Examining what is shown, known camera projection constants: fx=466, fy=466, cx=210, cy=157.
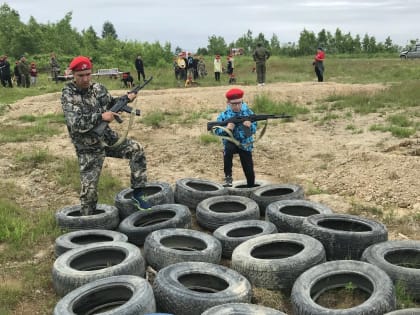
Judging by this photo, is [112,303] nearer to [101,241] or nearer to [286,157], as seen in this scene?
[101,241]

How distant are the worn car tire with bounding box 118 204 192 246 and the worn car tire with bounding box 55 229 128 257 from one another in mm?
215

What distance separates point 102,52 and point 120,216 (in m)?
42.0

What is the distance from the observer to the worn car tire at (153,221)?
5.95 metres

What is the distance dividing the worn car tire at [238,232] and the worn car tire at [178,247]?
20 cm

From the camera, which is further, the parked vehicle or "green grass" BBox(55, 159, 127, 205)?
the parked vehicle

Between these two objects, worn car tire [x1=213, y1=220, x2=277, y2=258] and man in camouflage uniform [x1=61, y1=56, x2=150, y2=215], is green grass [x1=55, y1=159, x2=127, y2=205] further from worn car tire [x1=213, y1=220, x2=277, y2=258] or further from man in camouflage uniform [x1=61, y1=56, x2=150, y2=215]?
worn car tire [x1=213, y1=220, x2=277, y2=258]

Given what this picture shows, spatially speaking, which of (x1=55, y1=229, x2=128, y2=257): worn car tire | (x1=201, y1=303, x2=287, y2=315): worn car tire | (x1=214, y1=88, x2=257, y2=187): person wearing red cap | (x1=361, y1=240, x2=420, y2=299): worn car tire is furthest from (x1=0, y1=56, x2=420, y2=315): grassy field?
(x1=214, y1=88, x2=257, y2=187): person wearing red cap

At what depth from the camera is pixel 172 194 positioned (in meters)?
7.05

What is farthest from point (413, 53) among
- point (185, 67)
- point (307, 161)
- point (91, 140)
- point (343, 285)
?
point (343, 285)

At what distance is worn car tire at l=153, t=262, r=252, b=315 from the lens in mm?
4109

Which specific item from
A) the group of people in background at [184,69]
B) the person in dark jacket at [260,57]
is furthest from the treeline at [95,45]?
the person in dark jacket at [260,57]

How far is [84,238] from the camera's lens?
5.93 metres

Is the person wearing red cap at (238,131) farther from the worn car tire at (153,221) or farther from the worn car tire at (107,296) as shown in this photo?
the worn car tire at (107,296)

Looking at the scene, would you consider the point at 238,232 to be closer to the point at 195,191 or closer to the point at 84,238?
the point at 195,191
